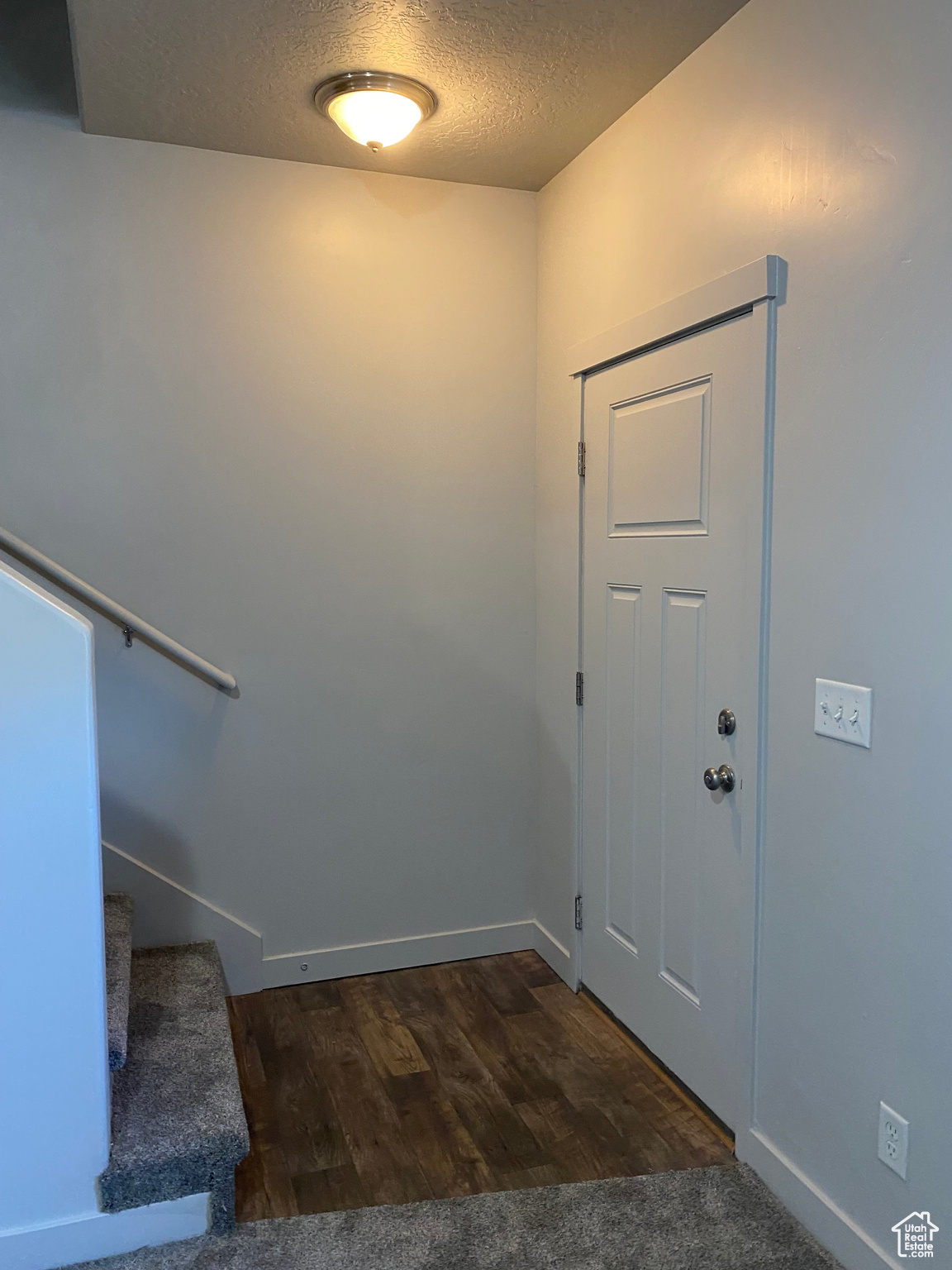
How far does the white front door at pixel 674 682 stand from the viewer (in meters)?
2.02

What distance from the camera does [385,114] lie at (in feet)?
7.57

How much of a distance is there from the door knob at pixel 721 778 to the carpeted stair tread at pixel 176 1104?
1.25 m

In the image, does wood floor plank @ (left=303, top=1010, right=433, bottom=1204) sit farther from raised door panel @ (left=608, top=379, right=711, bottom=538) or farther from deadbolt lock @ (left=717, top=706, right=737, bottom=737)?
raised door panel @ (left=608, top=379, right=711, bottom=538)

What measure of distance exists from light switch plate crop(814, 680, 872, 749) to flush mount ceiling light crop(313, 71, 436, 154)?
5.74 feet

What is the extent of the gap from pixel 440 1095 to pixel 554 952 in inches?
31.1

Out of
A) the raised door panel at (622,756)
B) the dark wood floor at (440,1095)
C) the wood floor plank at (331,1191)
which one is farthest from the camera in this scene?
the raised door panel at (622,756)

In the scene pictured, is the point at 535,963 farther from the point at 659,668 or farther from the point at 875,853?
the point at 875,853

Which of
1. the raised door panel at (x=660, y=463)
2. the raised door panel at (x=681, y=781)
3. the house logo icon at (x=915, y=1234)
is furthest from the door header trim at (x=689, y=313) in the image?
the house logo icon at (x=915, y=1234)

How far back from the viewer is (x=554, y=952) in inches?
119

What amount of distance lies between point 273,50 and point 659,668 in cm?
176

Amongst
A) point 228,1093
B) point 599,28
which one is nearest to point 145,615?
point 228,1093

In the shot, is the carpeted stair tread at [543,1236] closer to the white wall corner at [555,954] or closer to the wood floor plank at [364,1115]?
the wood floor plank at [364,1115]

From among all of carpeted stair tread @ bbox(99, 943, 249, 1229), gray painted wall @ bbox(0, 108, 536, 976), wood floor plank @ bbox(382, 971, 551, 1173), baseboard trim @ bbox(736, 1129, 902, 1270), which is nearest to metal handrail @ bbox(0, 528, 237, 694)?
gray painted wall @ bbox(0, 108, 536, 976)

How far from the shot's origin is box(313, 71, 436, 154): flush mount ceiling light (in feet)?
7.36
